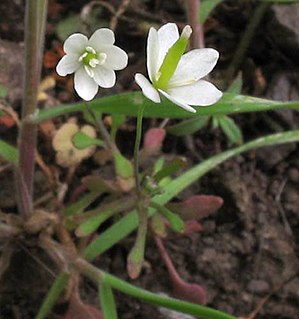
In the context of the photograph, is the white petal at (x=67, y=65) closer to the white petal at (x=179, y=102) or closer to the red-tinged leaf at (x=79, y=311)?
the white petal at (x=179, y=102)

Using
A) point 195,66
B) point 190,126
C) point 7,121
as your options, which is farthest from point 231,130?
point 195,66

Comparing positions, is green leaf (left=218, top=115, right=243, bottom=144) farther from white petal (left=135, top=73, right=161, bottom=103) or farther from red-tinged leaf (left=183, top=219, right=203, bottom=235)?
white petal (left=135, top=73, right=161, bottom=103)

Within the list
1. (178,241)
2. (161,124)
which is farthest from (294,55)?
(178,241)

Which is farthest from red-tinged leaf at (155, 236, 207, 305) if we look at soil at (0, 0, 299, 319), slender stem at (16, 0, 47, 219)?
slender stem at (16, 0, 47, 219)

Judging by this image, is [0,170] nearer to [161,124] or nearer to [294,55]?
[161,124]

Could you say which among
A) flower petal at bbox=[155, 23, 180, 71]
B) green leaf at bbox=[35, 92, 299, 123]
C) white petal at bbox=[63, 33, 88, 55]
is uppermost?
flower petal at bbox=[155, 23, 180, 71]

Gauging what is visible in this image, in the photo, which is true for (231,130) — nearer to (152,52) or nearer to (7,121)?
(7,121)

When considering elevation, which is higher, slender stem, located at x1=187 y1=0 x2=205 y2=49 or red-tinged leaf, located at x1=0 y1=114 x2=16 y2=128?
slender stem, located at x1=187 y1=0 x2=205 y2=49

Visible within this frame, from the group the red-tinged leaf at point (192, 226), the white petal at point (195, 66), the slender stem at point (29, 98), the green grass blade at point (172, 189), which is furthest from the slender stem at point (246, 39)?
the white petal at point (195, 66)
